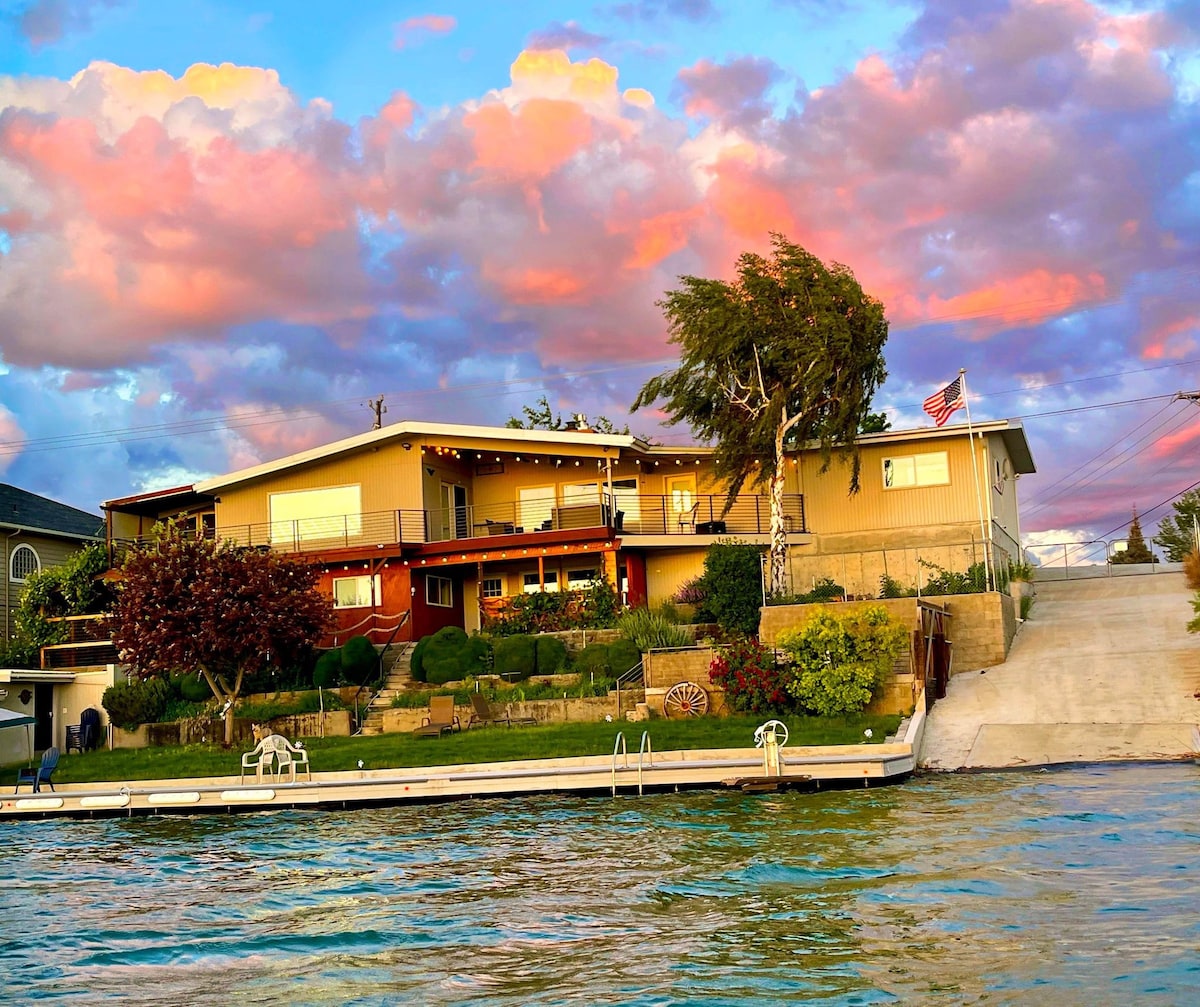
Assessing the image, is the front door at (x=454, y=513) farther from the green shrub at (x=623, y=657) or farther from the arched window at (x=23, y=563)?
the arched window at (x=23, y=563)

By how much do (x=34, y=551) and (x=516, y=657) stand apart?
22327 millimetres

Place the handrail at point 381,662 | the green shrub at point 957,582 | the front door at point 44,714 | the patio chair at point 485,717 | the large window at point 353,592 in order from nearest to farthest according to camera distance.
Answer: the patio chair at point 485,717 < the green shrub at point 957,582 < the handrail at point 381,662 < the front door at point 44,714 < the large window at point 353,592

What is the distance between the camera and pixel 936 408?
3406cm

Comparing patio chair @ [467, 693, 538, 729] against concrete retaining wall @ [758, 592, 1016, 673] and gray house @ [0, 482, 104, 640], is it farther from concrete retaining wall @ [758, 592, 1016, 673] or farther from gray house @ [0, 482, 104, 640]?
gray house @ [0, 482, 104, 640]

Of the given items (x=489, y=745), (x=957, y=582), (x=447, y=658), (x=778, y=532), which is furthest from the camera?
(x=778, y=532)

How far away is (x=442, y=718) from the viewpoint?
29.3 metres

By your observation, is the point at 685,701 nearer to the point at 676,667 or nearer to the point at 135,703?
the point at 676,667

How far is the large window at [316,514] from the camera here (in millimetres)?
41969

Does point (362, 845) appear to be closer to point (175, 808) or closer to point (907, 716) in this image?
point (175, 808)

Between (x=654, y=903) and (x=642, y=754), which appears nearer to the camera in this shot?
(x=654, y=903)

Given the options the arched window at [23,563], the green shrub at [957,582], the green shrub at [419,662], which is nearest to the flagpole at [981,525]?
the green shrub at [957,582]

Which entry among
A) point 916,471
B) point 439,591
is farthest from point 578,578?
point 916,471

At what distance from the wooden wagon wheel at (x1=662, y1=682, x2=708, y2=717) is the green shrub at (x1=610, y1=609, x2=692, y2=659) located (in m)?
2.18

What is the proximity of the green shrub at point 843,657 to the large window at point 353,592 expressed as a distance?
17.6m
